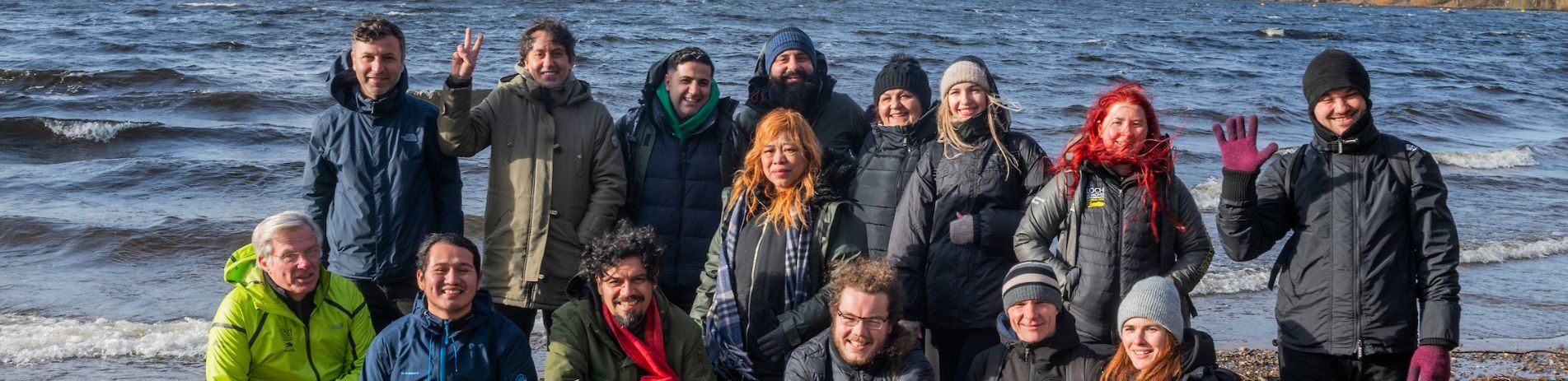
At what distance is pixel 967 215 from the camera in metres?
4.20

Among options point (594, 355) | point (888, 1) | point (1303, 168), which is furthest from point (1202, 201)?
point (888, 1)

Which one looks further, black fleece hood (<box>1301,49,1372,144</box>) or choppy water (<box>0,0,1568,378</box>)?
choppy water (<box>0,0,1568,378</box>)

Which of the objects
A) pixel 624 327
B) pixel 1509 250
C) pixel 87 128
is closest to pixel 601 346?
pixel 624 327

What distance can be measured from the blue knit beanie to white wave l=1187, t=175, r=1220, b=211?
23.6 feet

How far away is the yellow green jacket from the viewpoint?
3.89 m

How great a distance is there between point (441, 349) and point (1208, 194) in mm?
9553

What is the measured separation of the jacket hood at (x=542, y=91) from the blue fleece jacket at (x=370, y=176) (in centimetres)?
33

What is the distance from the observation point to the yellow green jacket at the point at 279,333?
3.89 metres

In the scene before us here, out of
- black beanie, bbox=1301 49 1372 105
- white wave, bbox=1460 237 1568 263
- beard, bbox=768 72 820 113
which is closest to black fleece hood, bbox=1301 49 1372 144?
black beanie, bbox=1301 49 1372 105

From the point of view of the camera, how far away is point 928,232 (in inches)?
168

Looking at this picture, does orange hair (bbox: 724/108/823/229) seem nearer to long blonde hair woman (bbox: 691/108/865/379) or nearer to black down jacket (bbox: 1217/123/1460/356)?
long blonde hair woman (bbox: 691/108/865/379)

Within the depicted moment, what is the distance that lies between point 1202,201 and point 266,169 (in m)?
9.23

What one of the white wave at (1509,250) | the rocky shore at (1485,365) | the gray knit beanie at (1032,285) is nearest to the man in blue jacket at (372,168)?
the gray knit beanie at (1032,285)

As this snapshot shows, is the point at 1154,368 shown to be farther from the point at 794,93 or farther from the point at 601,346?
the point at 794,93
